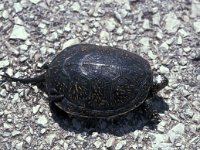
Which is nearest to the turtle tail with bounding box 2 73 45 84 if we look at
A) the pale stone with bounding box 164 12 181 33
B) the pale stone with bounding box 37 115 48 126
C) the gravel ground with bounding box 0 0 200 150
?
the gravel ground with bounding box 0 0 200 150

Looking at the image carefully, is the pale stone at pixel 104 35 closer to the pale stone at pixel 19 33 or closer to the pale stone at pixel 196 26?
the pale stone at pixel 19 33

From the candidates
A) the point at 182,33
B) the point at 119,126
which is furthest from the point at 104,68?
the point at 182,33

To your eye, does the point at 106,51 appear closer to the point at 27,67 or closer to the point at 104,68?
the point at 104,68

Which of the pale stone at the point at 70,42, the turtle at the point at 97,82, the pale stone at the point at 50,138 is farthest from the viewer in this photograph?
the pale stone at the point at 70,42

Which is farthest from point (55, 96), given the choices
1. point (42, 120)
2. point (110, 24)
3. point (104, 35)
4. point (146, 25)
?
point (146, 25)

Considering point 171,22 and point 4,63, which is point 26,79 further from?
point 171,22

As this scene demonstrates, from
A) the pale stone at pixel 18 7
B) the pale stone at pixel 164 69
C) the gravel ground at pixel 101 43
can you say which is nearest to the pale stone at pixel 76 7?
the gravel ground at pixel 101 43
